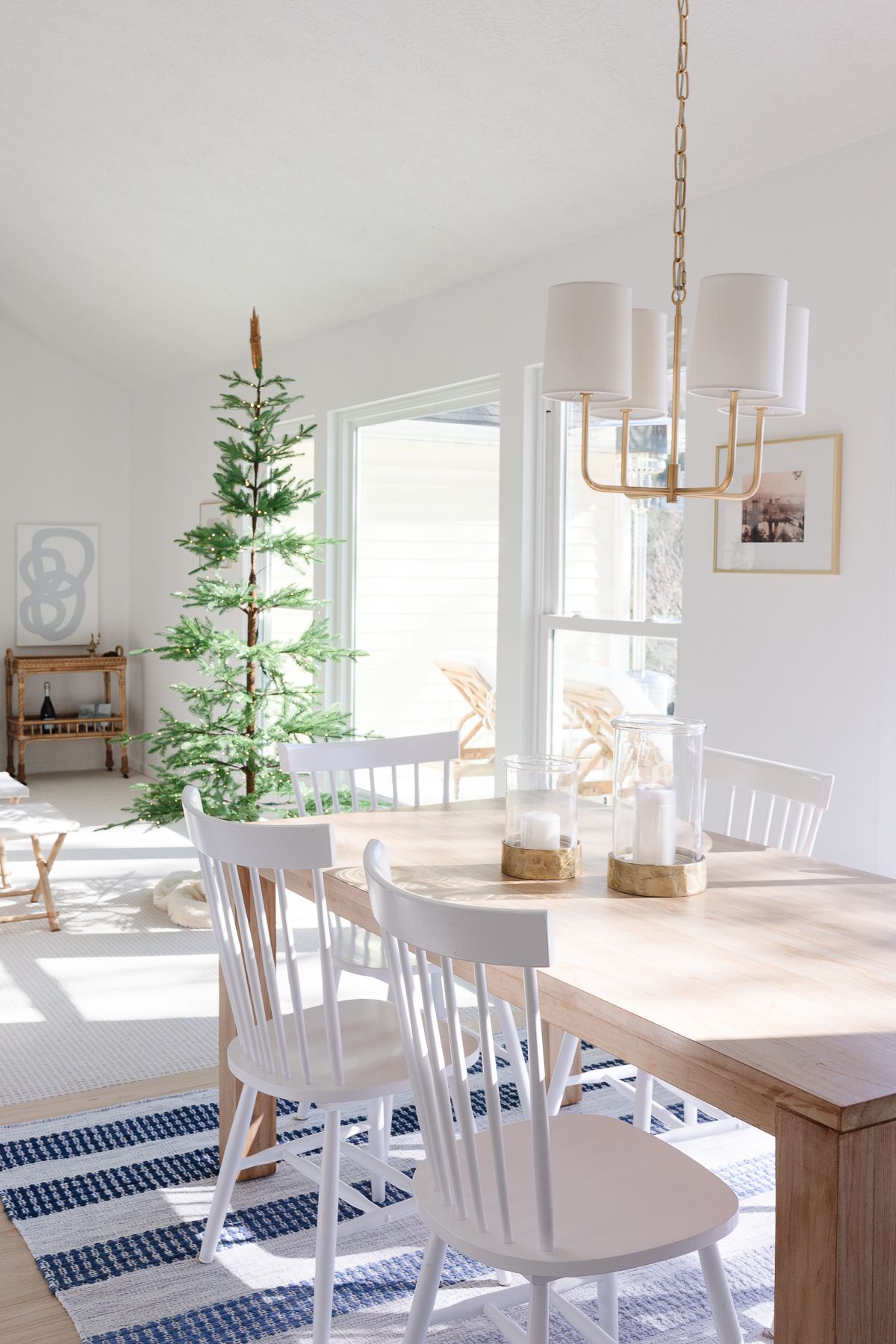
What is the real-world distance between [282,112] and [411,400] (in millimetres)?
1407

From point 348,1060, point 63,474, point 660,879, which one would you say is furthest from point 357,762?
point 63,474

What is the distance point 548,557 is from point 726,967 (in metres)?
2.97

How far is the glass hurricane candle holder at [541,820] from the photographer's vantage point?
216cm

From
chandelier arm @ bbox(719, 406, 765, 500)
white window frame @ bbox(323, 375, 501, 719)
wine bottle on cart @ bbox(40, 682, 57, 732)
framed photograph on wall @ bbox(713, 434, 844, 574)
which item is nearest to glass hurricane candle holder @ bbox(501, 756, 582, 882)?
chandelier arm @ bbox(719, 406, 765, 500)

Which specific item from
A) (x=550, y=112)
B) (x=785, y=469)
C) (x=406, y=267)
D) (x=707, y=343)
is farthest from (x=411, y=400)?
(x=707, y=343)

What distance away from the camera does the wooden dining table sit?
50.5 inches

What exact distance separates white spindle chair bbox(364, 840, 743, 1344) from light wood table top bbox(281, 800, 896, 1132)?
136mm

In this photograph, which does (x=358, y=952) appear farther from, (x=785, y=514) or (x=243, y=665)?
(x=243, y=665)

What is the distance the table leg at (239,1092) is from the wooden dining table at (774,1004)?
0.31m

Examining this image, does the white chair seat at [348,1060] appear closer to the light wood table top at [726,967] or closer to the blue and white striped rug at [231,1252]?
the light wood table top at [726,967]

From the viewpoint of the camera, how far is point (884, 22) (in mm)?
2748

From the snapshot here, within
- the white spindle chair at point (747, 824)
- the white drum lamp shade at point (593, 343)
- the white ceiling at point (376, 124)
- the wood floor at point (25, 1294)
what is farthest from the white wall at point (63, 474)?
the white drum lamp shade at point (593, 343)

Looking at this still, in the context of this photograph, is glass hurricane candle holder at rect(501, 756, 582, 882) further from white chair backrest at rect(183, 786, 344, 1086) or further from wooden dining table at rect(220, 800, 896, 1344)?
white chair backrest at rect(183, 786, 344, 1086)

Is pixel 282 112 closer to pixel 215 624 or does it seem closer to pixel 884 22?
pixel 884 22
